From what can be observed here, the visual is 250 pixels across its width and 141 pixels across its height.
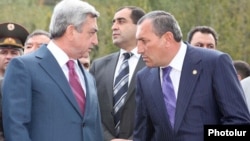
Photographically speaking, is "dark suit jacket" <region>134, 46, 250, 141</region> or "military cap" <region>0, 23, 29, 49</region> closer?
"dark suit jacket" <region>134, 46, 250, 141</region>

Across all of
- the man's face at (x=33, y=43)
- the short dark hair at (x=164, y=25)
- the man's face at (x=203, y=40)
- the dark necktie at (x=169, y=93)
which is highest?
the short dark hair at (x=164, y=25)

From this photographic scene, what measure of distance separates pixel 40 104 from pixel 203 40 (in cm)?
374

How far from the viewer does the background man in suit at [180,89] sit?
6.41 meters

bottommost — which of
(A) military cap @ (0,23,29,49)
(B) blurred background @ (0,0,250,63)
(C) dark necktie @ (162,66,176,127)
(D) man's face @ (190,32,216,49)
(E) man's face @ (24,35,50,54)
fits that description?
(B) blurred background @ (0,0,250,63)

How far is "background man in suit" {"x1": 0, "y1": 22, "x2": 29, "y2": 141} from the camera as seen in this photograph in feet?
26.2

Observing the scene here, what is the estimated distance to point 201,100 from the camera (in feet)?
21.1

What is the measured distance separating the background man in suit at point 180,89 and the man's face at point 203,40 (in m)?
2.65

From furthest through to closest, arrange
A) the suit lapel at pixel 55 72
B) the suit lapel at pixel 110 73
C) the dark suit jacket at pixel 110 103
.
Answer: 1. the suit lapel at pixel 110 73
2. the dark suit jacket at pixel 110 103
3. the suit lapel at pixel 55 72

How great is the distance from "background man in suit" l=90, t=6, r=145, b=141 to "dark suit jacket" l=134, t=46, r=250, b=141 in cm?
116

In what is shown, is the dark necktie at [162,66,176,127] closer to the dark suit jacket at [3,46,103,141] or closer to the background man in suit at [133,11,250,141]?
the background man in suit at [133,11,250,141]

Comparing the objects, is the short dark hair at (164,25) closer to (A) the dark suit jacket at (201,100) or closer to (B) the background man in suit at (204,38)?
(A) the dark suit jacket at (201,100)

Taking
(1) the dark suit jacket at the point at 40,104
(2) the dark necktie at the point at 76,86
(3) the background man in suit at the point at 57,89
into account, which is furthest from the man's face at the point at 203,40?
(1) the dark suit jacket at the point at 40,104

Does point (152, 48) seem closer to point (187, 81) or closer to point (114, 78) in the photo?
point (187, 81)

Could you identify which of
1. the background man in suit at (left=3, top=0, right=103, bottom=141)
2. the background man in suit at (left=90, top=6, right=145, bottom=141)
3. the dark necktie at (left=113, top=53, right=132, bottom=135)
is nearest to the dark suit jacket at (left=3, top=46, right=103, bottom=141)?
the background man in suit at (left=3, top=0, right=103, bottom=141)
